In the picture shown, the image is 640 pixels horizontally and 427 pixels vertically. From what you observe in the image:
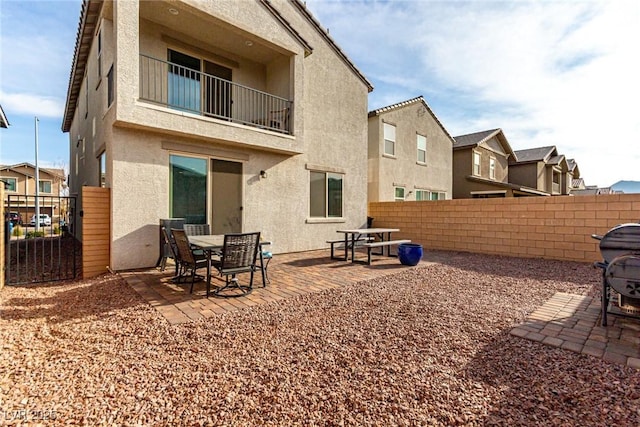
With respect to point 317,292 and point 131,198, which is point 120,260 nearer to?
point 131,198

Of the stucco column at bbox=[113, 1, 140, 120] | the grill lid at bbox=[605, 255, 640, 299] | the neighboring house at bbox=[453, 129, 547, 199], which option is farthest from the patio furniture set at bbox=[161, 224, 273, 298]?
the neighboring house at bbox=[453, 129, 547, 199]

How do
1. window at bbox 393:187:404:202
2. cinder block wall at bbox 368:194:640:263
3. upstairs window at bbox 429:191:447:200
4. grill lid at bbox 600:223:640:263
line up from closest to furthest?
grill lid at bbox 600:223:640:263, cinder block wall at bbox 368:194:640:263, window at bbox 393:187:404:202, upstairs window at bbox 429:191:447:200

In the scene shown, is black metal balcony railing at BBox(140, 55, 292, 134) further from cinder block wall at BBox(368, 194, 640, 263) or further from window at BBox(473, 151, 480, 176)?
window at BBox(473, 151, 480, 176)

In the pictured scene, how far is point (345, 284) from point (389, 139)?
11.2 meters

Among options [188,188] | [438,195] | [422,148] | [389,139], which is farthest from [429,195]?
[188,188]

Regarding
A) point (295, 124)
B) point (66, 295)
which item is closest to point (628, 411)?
point (66, 295)

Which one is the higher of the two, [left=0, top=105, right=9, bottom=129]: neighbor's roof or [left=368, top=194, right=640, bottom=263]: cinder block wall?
[left=0, top=105, right=9, bottom=129]: neighbor's roof

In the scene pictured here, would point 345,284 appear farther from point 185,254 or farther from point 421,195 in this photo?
point 421,195

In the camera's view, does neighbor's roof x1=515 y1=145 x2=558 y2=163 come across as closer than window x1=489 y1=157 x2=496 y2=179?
No

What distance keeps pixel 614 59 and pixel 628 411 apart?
9.25m

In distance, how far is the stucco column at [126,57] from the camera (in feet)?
20.0

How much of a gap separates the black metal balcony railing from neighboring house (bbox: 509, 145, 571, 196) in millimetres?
24501

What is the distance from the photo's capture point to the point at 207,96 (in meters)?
9.13

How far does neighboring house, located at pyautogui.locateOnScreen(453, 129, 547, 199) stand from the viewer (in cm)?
2069
